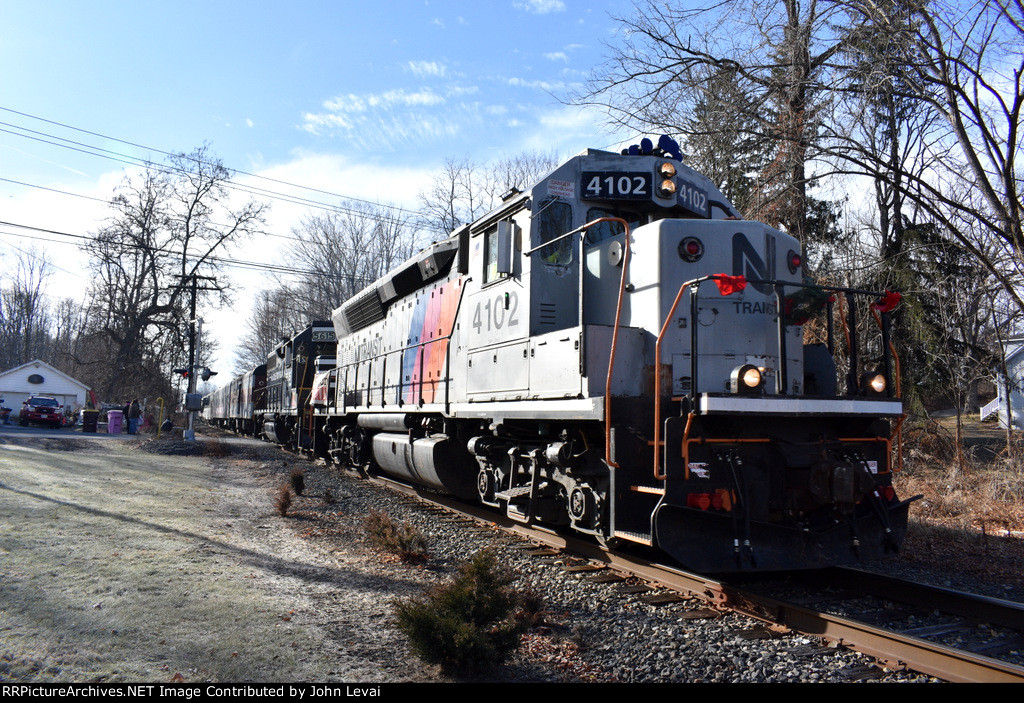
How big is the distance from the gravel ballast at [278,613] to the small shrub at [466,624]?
0.13 meters

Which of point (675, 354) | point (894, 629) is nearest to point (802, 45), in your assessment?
point (675, 354)

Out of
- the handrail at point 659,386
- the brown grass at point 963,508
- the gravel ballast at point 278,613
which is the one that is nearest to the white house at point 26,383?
the gravel ballast at point 278,613

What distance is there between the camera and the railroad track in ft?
12.3

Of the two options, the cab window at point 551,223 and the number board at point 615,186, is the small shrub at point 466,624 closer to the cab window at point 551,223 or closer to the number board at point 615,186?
the cab window at point 551,223

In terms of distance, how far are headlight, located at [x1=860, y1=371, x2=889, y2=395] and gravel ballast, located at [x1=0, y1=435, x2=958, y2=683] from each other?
93.8 inches

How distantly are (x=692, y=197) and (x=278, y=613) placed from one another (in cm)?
521

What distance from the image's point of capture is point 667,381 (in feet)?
18.5

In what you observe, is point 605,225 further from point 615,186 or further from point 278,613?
point 278,613

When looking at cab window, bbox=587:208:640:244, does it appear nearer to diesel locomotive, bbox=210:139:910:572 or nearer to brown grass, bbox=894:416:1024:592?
diesel locomotive, bbox=210:139:910:572

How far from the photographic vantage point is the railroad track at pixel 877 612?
3.75 metres

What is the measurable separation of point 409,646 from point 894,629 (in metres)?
3.28

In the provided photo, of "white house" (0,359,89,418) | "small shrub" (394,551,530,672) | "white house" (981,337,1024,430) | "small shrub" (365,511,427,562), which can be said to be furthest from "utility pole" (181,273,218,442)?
"white house" (981,337,1024,430)

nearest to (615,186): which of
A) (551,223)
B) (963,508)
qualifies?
(551,223)

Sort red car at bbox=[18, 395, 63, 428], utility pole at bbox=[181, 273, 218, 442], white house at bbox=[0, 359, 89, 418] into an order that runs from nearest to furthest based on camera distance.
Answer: utility pole at bbox=[181, 273, 218, 442]
red car at bbox=[18, 395, 63, 428]
white house at bbox=[0, 359, 89, 418]
